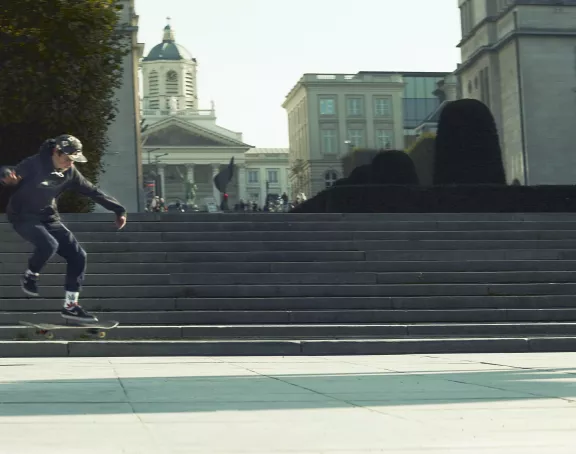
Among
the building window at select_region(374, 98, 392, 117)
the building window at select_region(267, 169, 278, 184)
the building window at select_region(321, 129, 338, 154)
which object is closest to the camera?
the building window at select_region(321, 129, 338, 154)

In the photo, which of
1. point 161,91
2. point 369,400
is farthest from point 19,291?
point 161,91

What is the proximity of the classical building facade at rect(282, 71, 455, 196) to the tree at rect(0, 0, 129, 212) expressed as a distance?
92.7 meters

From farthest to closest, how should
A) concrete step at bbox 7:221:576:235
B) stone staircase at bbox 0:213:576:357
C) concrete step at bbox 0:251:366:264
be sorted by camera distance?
concrete step at bbox 7:221:576:235 → concrete step at bbox 0:251:366:264 → stone staircase at bbox 0:213:576:357

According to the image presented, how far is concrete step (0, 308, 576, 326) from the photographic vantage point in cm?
Result: 1341

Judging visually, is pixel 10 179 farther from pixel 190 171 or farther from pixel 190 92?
pixel 190 92

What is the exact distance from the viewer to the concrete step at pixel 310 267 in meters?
15.5

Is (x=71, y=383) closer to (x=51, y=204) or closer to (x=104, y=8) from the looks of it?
(x=51, y=204)

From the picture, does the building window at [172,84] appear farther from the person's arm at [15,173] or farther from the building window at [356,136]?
the person's arm at [15,173]

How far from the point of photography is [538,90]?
54.4 metres

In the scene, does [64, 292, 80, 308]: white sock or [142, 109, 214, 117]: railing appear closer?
[64, 292, 80, 308]: white sock

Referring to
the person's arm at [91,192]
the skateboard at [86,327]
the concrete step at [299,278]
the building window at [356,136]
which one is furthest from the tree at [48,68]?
the building window at [356,136]

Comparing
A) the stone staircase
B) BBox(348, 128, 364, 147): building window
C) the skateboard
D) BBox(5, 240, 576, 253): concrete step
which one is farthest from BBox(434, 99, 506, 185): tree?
BBox(348, 128, 364, 147): building window

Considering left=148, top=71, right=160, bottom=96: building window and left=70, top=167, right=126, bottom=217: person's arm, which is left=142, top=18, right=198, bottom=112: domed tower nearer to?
left=148, top=71, right=160, bottom=96: building window

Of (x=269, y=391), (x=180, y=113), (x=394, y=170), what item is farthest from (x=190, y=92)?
(x=269, y=391)
